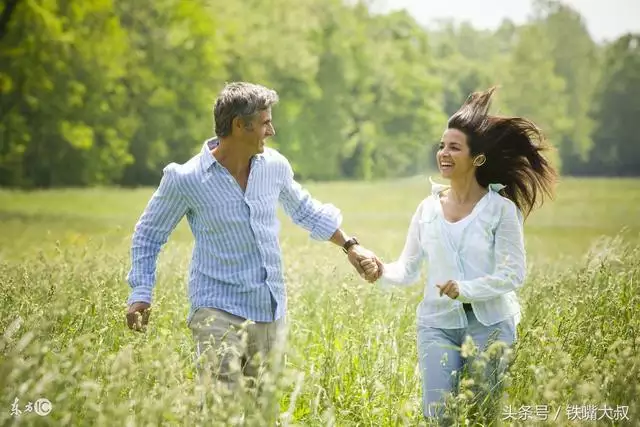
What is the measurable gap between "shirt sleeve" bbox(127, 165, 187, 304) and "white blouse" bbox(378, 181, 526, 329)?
115 cm

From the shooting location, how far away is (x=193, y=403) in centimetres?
272

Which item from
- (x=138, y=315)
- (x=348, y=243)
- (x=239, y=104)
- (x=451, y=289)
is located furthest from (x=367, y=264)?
(x=138, y=315)

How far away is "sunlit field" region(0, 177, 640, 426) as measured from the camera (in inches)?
109

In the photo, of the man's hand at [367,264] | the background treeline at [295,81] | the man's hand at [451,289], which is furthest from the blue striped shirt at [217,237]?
the background treeline at [295,81]

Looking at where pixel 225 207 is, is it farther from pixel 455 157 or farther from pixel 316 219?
pixel 455 157

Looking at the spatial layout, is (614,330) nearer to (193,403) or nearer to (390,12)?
(193,403)

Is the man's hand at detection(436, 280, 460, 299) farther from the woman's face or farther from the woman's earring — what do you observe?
the woman's earring

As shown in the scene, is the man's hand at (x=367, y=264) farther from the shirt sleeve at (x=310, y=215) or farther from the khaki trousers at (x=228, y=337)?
the khaki trousers at (x=228, y=337)

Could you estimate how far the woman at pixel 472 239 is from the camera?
12.5 feet

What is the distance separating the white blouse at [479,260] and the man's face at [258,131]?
86 cm

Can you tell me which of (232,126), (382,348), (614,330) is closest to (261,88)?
(232,126)

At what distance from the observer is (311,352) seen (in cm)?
484

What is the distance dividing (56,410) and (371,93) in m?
29.9

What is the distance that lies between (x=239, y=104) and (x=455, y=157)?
3.37ft
